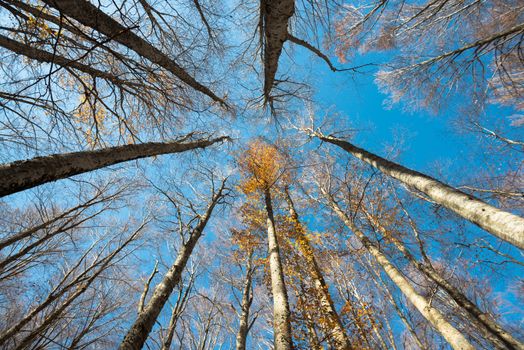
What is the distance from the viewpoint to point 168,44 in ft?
13.9

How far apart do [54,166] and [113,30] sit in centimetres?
227

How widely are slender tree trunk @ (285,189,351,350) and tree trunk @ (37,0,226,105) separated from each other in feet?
19.0

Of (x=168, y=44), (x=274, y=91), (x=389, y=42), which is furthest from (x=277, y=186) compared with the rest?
(x=168, y=44)

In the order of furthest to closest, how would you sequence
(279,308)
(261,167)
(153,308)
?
(261,167) < (279,308) < (153,308)

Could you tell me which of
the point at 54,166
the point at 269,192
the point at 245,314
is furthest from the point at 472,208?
the point at 269,192

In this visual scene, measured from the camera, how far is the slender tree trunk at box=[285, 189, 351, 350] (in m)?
4.89

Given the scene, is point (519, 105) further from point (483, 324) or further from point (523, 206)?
point (483, 324)

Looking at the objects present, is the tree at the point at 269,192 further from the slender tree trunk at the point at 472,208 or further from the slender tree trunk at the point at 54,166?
the slender tree trunk at the point at 54,166

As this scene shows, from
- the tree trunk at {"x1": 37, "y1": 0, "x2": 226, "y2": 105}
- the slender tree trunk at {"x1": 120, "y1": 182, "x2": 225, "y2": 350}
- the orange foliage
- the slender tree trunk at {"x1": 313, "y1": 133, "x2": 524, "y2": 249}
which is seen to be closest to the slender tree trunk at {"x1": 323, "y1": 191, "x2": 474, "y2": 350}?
the slender tree trunk at {"x1": 313, "y1": 133, "x2": 524, "y2": 249}

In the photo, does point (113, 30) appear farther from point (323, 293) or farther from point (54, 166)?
point (323, 293)

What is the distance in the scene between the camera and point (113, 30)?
311 centimetres

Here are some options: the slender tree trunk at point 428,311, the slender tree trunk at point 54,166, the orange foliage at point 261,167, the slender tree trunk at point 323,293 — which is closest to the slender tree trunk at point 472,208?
the slender tree trunk at point 428,311

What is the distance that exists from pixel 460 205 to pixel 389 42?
5.03 metres

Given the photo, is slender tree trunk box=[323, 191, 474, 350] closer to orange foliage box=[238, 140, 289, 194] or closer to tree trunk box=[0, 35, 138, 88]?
orange foliage box=[238, 140, 289, 194]
